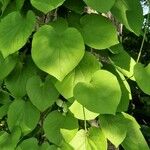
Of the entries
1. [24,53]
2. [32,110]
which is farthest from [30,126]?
[24,53]

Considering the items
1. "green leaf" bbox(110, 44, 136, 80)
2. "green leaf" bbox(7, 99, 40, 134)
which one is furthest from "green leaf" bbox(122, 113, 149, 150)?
"green leaf" bbox(7, 99, 40, 134)

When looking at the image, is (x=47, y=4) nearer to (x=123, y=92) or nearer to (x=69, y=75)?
(x=69, y=75)

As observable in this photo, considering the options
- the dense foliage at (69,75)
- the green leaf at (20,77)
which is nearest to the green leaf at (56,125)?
the dense foliage at (69,75)

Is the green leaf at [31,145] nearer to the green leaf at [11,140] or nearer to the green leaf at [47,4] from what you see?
the green leaf at [11,140]

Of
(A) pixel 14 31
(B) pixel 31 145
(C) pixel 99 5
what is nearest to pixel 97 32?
(C) pixel 99 5

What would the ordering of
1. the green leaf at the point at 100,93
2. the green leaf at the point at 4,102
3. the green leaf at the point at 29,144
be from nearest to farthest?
the green leaf at the point at 100,93
the green leaf at the point at 29,144
the green leaf at the point at 4,102

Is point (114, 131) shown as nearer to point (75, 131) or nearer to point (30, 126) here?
point (75, 131)
